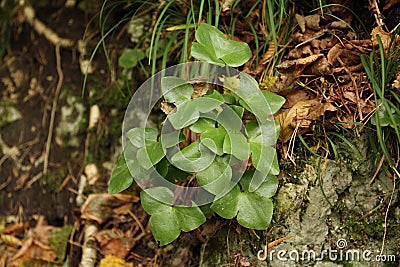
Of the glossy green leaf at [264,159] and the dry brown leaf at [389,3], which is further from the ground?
the dry brown leaf at [389,3]

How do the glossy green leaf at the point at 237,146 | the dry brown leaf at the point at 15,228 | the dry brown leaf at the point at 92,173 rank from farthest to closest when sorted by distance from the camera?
1. the dry brown leaf at the point at 15,228
2. the dry brown leaf at the point at 92,173
3. the glossy green leaf at the point at 237,146

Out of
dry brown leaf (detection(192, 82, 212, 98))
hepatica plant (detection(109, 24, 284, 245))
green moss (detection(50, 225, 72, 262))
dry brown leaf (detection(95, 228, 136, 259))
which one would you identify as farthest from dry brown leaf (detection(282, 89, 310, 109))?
green moss (detection(50, 225, 72, 262))

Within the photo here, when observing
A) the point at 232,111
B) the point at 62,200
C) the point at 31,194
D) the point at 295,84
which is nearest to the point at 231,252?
the point at 232,111

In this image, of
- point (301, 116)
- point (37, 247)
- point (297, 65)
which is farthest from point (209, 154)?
point (37, 247)

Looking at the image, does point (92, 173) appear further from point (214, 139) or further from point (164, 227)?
point (214, 139)

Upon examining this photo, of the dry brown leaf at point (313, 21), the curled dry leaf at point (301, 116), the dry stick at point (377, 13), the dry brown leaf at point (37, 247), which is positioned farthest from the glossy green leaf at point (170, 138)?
the dry brown leaf at point (37, 247)

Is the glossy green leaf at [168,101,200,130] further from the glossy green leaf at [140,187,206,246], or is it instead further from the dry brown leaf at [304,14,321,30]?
the dry brown leaf at [304,14,321,30]

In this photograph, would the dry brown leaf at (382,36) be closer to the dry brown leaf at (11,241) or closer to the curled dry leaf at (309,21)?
the curled dry leaf at (309,21)
